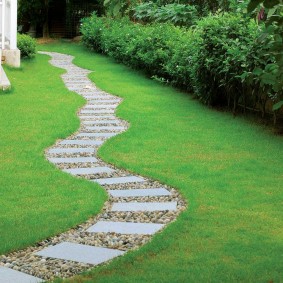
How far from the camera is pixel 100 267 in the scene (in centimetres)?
512

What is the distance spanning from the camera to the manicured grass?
202 inches

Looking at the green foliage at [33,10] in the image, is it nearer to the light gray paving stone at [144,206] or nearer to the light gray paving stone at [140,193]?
the light gray paving stone at [140,193]

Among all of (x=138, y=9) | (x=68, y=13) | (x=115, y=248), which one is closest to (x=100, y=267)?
(x=115, y=248)

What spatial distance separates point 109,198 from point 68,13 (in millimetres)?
22189

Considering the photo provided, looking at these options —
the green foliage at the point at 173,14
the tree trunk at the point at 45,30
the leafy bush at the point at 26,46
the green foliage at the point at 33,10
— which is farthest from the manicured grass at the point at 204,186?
the tree trunk at the point at 45,30

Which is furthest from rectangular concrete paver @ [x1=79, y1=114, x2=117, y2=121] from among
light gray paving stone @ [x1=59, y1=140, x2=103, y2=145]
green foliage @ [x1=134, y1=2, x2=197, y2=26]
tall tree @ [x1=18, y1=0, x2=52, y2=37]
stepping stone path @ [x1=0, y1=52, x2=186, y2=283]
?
tall tree @ [x1=18, y1=0, x2=52, y2=37]

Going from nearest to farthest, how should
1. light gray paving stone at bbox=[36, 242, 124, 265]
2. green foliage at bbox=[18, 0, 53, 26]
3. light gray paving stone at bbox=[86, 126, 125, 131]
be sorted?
light gray paving stone at bbox=[36, 242, 124, 265], light gray paving stone at bbox=[86, 126, 125, 131], green foliage at bbox=[18, 0, 53, 26]

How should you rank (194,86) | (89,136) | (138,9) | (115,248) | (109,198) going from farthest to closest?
(138,9) → (194,86) → (89,136) → (109,198) → (115,248)

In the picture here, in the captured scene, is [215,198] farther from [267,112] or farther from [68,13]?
[68,13]

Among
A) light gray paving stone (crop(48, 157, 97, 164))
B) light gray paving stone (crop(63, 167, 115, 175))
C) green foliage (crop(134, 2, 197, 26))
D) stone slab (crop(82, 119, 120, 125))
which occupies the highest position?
green foliage (crop(134, 2, 197, 26))

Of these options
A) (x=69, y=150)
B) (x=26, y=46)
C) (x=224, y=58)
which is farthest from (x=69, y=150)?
(x=26, y=46)

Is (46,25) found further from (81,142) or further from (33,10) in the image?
(81,142)

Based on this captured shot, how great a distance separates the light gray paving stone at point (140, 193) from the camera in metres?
7.24

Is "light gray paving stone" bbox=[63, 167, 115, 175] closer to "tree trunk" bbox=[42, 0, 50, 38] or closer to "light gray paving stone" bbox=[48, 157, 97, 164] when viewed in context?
"light gray paving stone" bbox=[48, 157, 97, 164]
